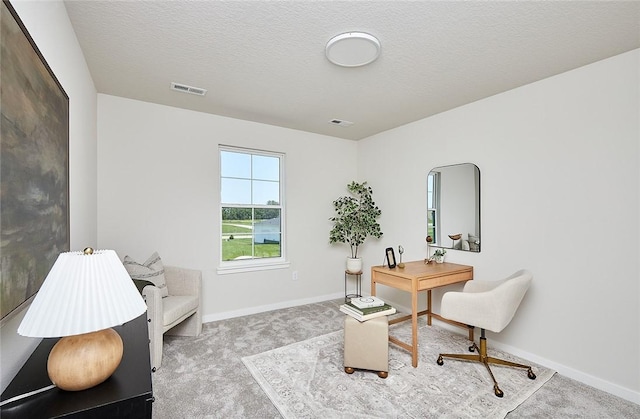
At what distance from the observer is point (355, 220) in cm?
435

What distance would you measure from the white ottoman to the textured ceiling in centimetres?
205

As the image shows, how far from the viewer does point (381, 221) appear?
4.34 m

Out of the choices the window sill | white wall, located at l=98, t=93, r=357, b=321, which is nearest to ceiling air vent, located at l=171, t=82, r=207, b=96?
white wall, located at l=98, t=93, r=357, b=321

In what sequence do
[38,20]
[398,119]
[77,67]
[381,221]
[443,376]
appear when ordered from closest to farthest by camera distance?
[38,20], [77,67], [443,376], [398,119], [381,221]

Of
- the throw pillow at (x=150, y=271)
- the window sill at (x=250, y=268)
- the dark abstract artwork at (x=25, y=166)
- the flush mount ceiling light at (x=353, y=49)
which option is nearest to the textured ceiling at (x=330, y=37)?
the flush mount ceiling light at (x=353, y=49)

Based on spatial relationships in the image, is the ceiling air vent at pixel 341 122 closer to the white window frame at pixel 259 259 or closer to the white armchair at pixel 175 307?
the white window frame at pixel 259 259

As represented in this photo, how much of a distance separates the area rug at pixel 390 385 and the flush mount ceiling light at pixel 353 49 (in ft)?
8.01

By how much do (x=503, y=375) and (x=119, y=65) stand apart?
3.96 meters

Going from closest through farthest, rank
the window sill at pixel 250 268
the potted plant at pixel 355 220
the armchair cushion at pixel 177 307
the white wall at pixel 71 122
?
the white wall at pixel 71 122, the armchair cushion at pixel 177 307, the window sill at pixel 250 268, the potted plant at pixel 355 220

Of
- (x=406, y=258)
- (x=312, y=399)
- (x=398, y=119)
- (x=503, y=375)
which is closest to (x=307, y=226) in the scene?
(x=406, y=258)

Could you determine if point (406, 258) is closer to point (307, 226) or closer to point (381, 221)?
point (381, 221)

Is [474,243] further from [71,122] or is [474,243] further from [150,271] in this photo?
[71,122]

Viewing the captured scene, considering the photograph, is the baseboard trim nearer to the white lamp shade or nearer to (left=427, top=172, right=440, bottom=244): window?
(left=427, top=172, right=440, bottom=244): window

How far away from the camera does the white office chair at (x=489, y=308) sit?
2.27 meters
